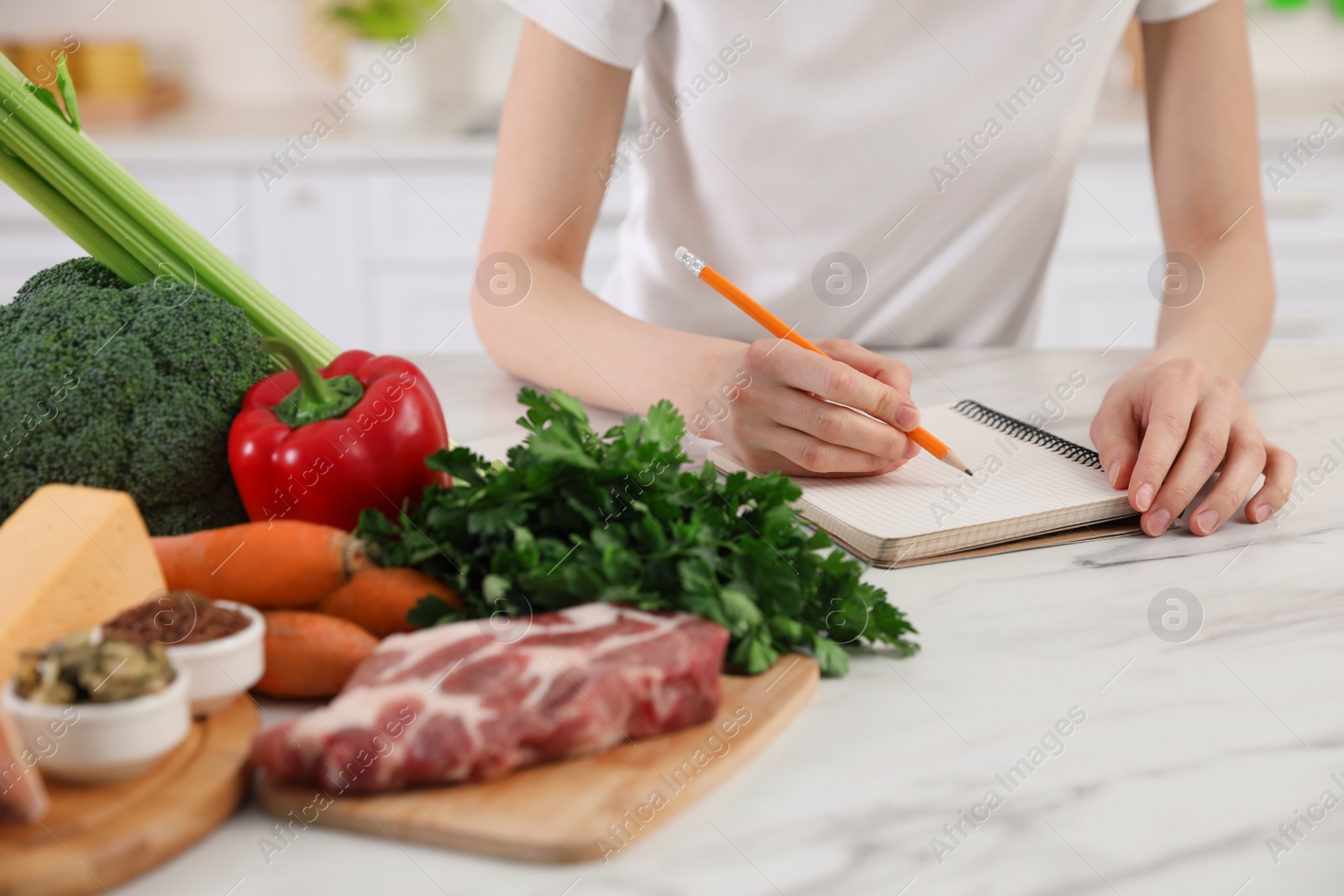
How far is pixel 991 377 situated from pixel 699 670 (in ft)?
2.74

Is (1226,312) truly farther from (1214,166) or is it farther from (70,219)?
(70,219)

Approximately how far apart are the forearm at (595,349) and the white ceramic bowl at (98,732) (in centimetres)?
58

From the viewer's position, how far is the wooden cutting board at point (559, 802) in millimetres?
522

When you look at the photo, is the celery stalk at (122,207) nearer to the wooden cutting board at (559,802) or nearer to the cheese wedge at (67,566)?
the cheese wedge at (67,566)

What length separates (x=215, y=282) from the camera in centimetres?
93

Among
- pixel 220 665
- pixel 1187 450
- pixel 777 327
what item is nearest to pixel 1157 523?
pixel 1187 450

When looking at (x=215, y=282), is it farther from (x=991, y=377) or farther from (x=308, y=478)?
(x=991, y=377)

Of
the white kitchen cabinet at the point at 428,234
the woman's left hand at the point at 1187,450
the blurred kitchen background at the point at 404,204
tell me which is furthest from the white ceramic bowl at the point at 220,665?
the white kitchen cabinet at the point at 428,234

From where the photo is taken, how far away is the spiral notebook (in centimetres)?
86

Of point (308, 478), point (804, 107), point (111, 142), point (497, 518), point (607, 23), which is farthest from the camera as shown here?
point (111, 142)

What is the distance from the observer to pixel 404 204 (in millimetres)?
2648

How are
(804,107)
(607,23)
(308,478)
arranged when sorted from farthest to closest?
(804,107) < (607,23) < (308,478)

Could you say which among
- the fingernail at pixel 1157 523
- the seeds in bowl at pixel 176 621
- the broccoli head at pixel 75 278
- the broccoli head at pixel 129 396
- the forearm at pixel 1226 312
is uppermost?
the forearm at pixel 1226 312

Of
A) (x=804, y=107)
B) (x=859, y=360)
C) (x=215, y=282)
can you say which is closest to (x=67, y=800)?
(x=215, y=282)
